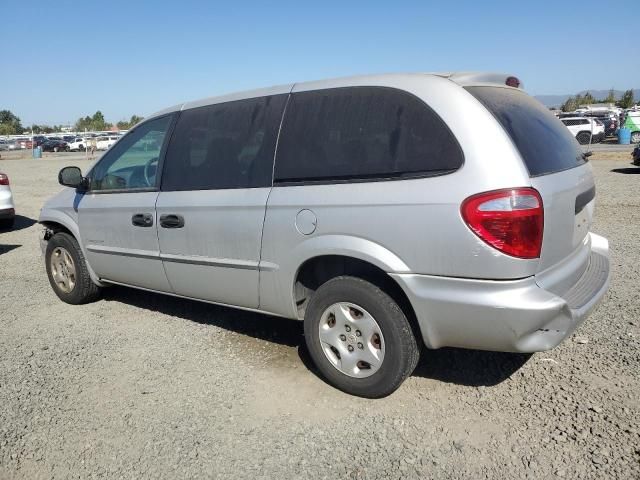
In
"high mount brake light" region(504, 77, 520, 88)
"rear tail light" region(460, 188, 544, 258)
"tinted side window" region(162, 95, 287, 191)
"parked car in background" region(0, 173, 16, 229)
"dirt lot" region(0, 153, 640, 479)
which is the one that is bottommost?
"dirt lot" region(0, 153, 640, 479)

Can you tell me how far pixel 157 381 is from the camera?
11.6 ft

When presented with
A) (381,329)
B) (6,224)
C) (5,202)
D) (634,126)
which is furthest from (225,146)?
(634,126)

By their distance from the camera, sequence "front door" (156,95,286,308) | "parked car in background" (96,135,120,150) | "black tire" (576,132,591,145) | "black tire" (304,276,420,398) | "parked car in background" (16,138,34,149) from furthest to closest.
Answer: "parked car in background" (16,138,34,149) < "parked car in background" (96,135,120,150) < "black tire" (576,132,591,145) < "front door" (156,95,286,308) < "black tire" (304,276,420,398)

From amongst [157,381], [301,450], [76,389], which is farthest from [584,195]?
[76,389]

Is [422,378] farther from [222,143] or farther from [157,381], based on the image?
[222,143]

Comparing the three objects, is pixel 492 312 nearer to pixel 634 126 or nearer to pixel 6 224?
pixel 6 224

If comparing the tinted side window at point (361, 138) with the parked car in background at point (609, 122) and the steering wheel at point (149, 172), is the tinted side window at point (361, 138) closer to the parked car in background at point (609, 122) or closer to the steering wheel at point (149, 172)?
the steering wheel at point (149, 172)

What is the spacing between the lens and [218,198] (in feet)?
12.0

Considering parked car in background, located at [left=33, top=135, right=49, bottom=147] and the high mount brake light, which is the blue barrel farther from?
parked car in background, located at [left=33, top=135, right=49, bottom=147]

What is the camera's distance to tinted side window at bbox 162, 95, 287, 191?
3.52m

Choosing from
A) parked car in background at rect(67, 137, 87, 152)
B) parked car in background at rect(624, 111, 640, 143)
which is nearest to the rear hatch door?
parked car in background at rect(624, 111, 640, 143)

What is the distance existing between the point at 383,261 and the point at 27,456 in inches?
85.6

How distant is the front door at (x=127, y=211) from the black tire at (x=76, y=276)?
0.66ft

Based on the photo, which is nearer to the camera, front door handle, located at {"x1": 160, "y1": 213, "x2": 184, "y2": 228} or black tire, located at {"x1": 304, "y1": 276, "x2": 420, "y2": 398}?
black tire, located at {"x1": 304, "y1": 276, "x2": 420, "y2": 398}
